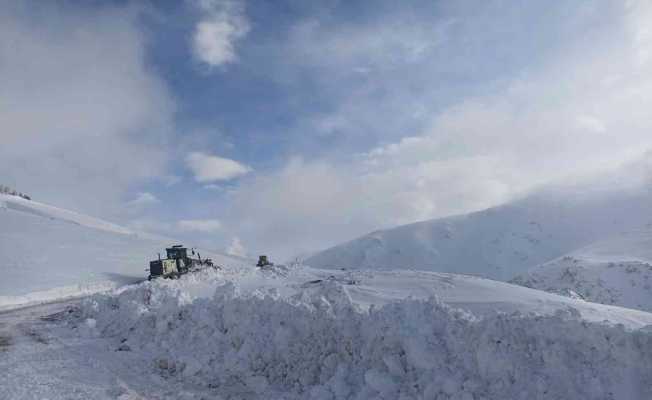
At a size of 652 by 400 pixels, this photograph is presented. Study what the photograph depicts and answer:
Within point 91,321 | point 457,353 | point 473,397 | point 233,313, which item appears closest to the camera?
point 473,397

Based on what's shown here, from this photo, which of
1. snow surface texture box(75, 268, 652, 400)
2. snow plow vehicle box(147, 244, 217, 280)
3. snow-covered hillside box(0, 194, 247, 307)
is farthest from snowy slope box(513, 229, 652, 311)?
snow-covered hillside box(0, 194, 247, 307)

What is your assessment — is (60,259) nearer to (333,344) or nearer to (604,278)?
(333,344)

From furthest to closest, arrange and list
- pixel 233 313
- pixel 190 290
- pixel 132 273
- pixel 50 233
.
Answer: pixel 50 233, pixel 132 273, pixel 190 290, pixel 233 313

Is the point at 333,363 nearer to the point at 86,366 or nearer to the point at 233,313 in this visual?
the point at 233,313

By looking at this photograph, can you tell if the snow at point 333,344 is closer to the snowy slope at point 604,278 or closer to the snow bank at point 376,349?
the snow bank at point 376,349

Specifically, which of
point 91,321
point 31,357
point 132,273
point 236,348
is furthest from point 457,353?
point 132,273

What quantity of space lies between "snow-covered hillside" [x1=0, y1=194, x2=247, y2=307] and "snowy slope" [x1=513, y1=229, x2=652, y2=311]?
37845 millimetres

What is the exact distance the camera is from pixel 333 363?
13.1 metres

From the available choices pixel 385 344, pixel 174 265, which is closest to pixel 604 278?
pixel 174 265

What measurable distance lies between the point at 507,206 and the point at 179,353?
136 metres

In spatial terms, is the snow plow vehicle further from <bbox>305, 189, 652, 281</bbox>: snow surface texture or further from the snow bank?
<bbox>305, 189, 652, 281</bbox>: snow surface texture

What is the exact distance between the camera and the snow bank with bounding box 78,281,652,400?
10.6 m

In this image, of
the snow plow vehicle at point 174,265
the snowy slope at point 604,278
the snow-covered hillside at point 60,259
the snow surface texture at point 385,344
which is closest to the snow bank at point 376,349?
the snow surface texture at point 385,344

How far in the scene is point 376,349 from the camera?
12656mm
